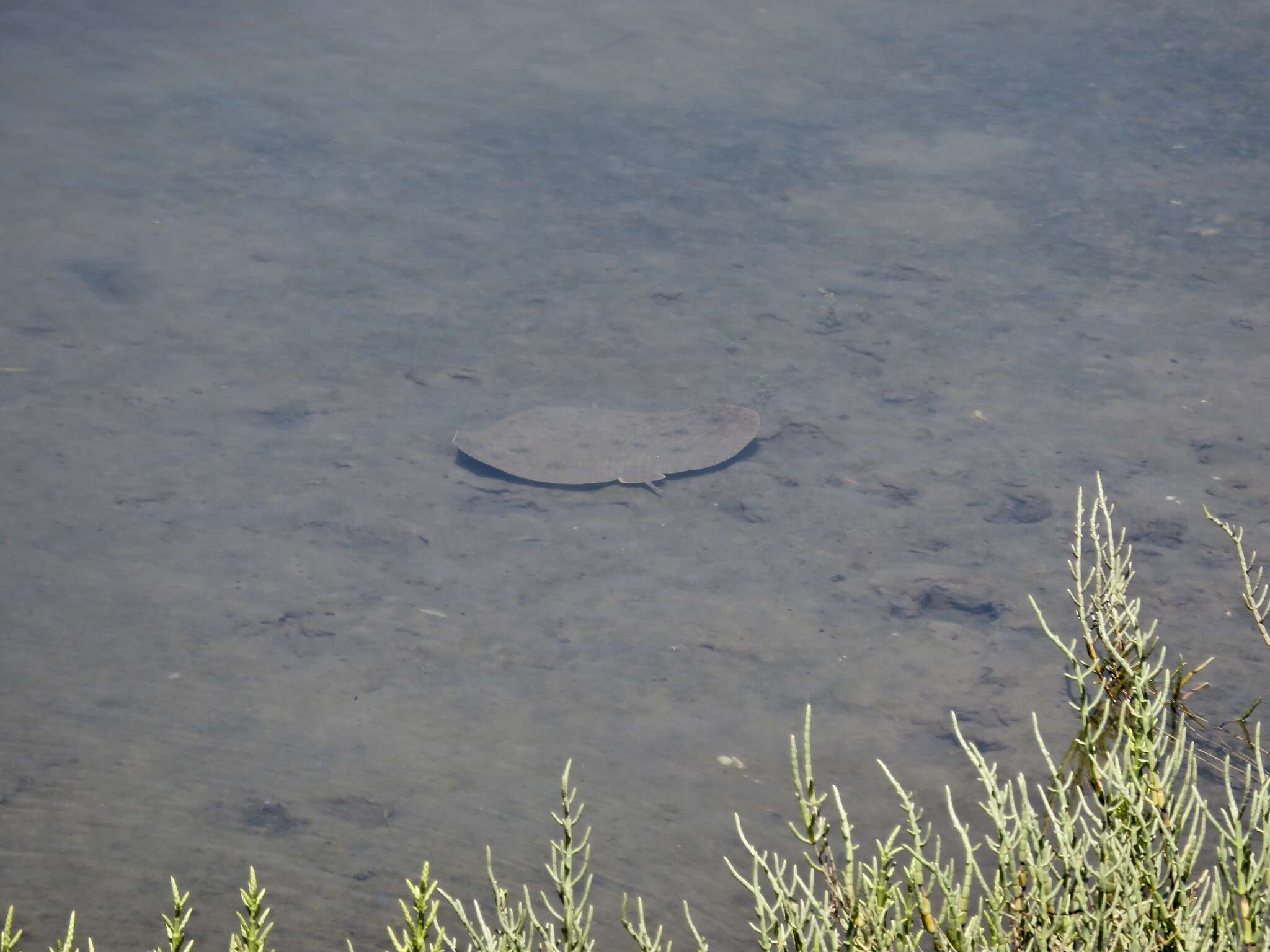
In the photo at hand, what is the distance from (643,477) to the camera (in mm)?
5727

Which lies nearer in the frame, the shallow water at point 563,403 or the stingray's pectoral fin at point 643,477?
the shallow water at point 563,403

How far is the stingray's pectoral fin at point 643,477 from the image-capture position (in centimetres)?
570

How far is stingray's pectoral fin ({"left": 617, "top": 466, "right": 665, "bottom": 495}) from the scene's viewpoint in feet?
18.7

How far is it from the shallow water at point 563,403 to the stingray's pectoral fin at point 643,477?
0.42 feet

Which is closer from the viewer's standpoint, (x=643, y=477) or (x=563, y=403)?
(x=643, y=477)

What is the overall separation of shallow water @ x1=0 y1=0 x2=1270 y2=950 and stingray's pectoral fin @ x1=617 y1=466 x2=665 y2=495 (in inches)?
5.1

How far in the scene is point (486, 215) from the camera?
7938mm

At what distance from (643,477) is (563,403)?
78 cm

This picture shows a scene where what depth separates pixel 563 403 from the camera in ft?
20.5

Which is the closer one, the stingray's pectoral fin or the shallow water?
the shallow water

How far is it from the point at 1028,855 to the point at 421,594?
11.3ft

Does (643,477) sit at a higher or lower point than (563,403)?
lower

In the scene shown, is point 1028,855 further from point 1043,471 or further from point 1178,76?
point 1178,76

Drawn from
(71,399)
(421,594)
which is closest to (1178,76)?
(421,594)
